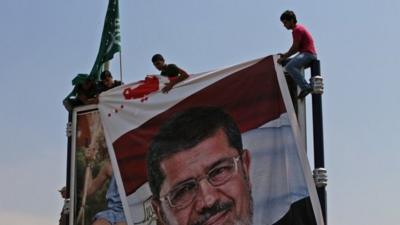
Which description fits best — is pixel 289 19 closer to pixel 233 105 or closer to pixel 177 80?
pixel 233 105

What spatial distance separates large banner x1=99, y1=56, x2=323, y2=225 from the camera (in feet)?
36.0

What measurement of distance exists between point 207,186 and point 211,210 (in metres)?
0.32

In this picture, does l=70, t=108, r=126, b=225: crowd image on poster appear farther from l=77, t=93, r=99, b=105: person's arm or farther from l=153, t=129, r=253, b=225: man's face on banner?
l=153, t=129, r=253, b=225: man's face on banner

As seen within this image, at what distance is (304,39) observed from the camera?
11.1m

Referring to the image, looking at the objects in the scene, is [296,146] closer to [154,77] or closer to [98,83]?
[154,77]

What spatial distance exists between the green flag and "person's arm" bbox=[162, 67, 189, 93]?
89.2 inches

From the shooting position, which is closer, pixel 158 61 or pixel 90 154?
pixel 158 61

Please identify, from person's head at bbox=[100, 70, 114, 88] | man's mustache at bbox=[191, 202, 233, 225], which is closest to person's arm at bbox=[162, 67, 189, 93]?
person's head at bbox=[100, 70, 114, 88]

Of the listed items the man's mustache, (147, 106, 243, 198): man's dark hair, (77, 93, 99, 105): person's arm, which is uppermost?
(77, 93, 99, 105): person's arm

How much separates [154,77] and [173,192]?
1.77 m

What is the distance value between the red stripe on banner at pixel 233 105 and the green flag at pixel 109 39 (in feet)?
7.13

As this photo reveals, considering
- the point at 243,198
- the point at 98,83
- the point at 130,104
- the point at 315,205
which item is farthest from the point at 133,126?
the point at 315,205

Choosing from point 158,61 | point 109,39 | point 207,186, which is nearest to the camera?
point 207,186

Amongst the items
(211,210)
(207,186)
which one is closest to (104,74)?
(207,186)
